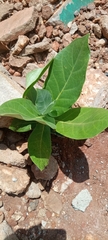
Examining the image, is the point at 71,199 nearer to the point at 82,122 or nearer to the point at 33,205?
the point at 33,205

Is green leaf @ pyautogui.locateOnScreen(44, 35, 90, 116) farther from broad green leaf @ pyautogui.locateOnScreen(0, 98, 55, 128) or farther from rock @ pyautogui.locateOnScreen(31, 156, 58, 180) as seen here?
rock @ pyautogui.locateOnScreen(31, 156, 58, 180)

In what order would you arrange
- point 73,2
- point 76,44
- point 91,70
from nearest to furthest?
1. point 76,44
2. point 91,70
3. point 73,2

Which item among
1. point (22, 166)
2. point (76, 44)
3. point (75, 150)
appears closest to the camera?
point (76, 44)

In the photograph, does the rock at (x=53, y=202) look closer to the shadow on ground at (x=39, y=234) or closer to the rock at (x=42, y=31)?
the shadow on ground at (x=39, y=234)

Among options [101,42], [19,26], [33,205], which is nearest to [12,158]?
[33,205]

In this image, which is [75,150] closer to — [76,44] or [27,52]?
[76,44]

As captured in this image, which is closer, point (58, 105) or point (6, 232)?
point (6, 232)

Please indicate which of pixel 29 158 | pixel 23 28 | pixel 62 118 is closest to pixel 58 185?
pixel 29 158
